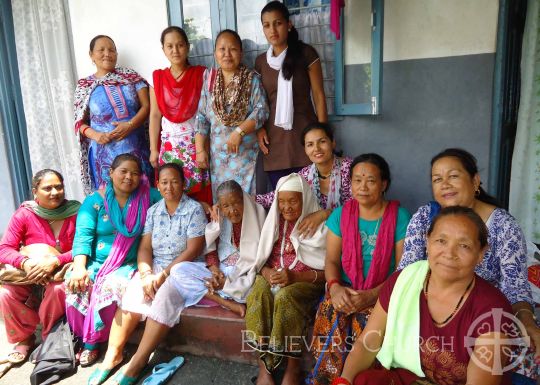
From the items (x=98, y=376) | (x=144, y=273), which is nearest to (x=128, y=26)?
(x=144, y=273)

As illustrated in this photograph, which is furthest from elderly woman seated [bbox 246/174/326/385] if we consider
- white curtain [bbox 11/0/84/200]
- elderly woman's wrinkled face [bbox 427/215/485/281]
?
white curtain [bbox 11/0/84/200]

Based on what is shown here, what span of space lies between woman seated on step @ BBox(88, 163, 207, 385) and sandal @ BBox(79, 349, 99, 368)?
0.54 feet

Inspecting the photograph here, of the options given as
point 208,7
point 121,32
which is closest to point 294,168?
point 208,7

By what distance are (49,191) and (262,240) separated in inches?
66.0

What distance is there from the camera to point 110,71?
367 centimetres

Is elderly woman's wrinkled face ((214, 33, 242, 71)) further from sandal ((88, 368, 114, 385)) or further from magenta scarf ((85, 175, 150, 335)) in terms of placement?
sandal ((88, 368, 114, 385))

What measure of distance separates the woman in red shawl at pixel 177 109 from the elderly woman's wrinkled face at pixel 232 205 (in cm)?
81

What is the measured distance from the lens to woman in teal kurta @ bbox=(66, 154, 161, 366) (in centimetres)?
282

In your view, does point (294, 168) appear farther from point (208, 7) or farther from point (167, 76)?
point (208, 7)

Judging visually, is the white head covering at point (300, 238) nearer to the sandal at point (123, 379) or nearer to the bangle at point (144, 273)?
the bangle at point (144, 273)

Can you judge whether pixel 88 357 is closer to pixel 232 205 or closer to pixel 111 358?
pixel 111 358

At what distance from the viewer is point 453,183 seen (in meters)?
2.00

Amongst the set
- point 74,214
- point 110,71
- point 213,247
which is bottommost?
point 213,247

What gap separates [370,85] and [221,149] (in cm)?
133
